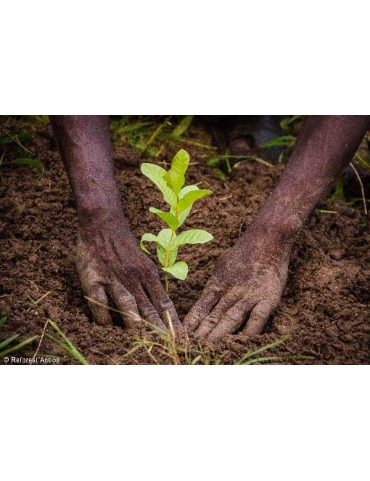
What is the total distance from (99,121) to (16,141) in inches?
14.9

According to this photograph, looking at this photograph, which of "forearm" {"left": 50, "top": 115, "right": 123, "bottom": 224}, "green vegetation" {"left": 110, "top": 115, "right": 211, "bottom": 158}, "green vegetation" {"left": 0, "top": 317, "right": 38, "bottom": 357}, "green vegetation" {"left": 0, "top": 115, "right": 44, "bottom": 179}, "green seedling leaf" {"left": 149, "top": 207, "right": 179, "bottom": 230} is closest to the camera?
"green vegetation" {"left": 0, "top": 317, "right": 38, "bottom": 357}

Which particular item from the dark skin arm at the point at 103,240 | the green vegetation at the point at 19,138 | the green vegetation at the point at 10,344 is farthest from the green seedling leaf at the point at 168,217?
the green vegetation at the point at 19,138

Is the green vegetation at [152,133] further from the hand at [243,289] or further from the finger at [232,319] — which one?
the finger at [232,319]

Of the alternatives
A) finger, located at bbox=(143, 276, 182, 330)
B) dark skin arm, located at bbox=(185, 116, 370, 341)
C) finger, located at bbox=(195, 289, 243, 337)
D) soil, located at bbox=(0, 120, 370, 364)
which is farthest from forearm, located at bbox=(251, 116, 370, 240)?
finger, located at bbox=(143, 276, 182, 330)

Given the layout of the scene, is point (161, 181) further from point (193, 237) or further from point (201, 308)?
point (201, 308)

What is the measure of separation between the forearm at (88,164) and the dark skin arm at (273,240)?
0.35 meters

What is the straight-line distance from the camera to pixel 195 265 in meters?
2.03

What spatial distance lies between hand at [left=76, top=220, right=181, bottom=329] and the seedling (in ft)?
0.17

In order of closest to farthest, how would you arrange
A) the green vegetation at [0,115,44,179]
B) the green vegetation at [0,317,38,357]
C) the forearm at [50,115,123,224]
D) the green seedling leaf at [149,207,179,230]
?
the green vegetation at [0,317,38,357]
the green seedling leaf at [149,207,179,230]
the forearm at [50,115,123,224]
the green vegetation at [0,115,44,179]

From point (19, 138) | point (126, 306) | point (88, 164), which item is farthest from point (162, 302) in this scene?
point (19, 138)

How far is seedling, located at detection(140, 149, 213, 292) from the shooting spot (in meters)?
1.75

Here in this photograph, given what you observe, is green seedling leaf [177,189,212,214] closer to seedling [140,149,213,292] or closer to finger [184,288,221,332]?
seedling [140,149,213,292]

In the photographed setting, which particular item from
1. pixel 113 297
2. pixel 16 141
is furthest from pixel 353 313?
pixel 16 141

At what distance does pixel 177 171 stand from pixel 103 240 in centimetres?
28
